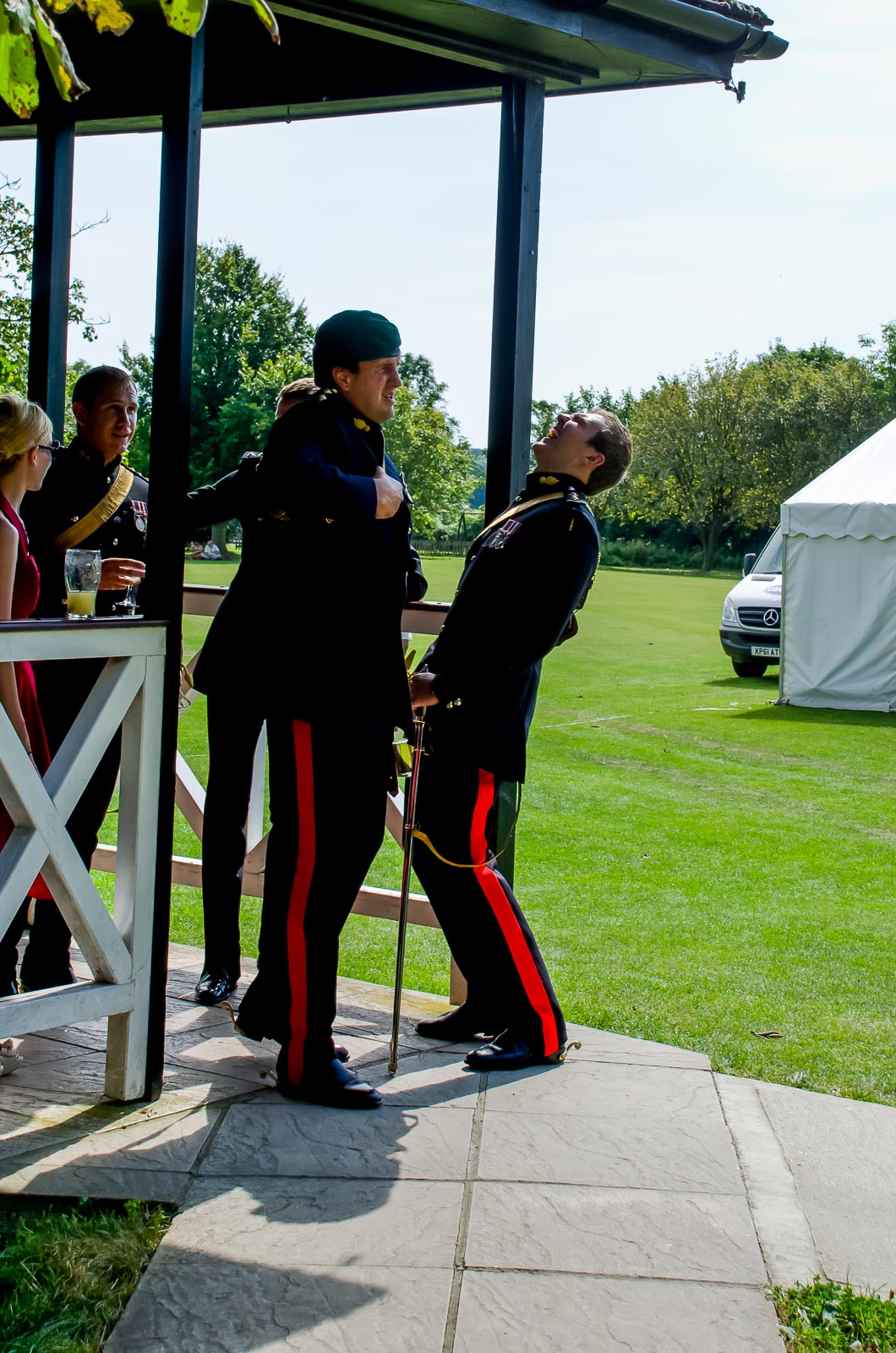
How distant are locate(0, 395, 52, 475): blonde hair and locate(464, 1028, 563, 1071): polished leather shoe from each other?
198 cm

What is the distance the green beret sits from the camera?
3.54m

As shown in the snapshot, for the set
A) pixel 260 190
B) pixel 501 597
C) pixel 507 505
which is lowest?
pixel 501 597

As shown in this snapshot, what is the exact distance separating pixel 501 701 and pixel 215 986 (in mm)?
1315

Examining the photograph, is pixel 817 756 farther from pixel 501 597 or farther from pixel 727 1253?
pixel 727 1253

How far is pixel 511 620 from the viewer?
3.86 m

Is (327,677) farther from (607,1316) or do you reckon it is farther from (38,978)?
(607,1316)

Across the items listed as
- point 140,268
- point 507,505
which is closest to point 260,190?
point 140,268

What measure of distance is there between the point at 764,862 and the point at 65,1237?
563 centimetres

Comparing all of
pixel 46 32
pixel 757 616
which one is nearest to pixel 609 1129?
pixel 46 32

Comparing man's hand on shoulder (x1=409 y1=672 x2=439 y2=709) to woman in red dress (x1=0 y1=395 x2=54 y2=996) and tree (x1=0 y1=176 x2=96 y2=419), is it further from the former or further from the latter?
tree (x1=0 y1=176 x2=96 y2=419)

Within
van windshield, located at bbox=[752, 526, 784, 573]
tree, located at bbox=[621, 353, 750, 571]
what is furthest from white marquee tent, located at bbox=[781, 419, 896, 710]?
tree, located at bbox=[621, 353, 750, 571]

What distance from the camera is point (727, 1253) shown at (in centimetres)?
284

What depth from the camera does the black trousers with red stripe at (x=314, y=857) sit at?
11.6ft

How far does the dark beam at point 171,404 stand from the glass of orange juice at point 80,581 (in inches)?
9.3
